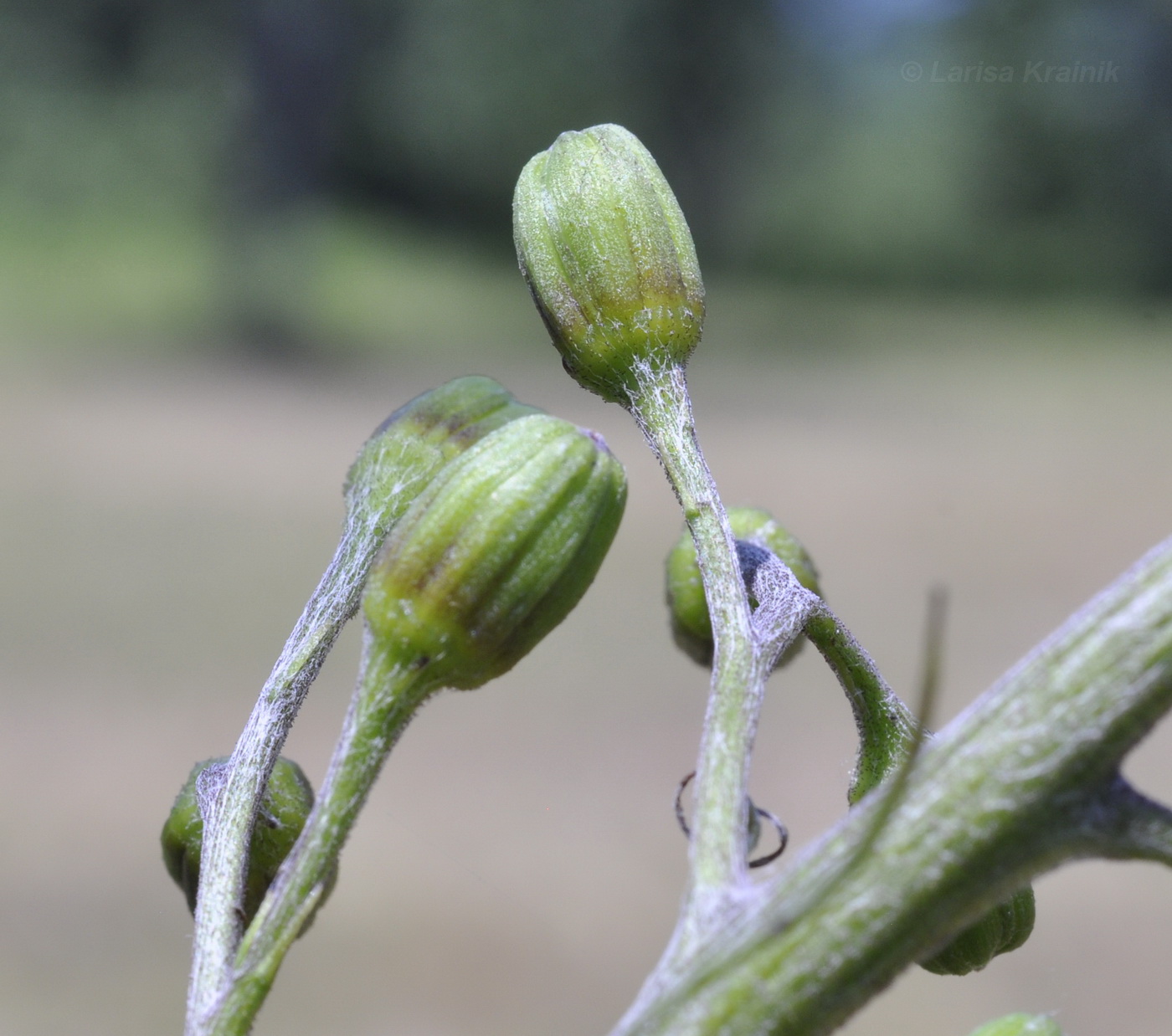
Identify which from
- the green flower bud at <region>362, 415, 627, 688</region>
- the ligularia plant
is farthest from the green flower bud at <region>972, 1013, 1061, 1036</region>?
the green flower bud at <region>362, 415, 627, 688</region>

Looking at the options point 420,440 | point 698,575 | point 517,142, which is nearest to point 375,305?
point 517,142

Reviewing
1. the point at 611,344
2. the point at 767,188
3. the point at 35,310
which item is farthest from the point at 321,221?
the point at 611,344

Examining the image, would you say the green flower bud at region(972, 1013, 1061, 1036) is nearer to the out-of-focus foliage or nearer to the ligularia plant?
the ligularia plant

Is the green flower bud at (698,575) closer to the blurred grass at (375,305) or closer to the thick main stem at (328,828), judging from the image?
the thick main stem at (328,828)

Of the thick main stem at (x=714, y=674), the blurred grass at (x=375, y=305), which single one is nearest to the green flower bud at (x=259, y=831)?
the thick main stem at (x=714, y=674)

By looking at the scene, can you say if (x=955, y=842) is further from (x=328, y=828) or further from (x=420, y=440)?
(x=420, y=440)

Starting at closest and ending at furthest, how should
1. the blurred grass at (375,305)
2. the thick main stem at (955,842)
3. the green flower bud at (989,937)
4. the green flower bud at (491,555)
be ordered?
the thick main stem at (955,842) → the green flower bud at (491,555) → the green flower bud at (989,937) → the blurred grass at (375,305)
